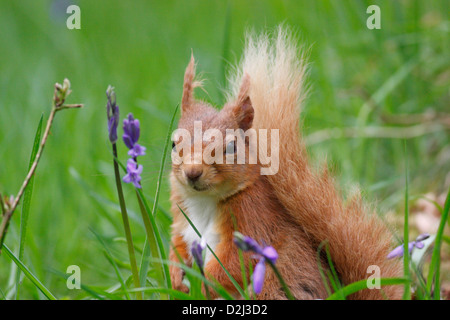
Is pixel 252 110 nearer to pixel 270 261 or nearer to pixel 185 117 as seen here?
pixel 185 117

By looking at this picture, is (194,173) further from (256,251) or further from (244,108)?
(256,251)

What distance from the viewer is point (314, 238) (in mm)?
1806

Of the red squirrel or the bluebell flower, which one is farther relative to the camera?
the red squirrel

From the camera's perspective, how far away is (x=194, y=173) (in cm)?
165

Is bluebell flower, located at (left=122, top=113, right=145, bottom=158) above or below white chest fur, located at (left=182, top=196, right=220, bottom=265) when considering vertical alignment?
above

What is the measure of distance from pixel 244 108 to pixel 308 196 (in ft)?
0.98

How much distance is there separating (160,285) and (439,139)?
2.12 meters

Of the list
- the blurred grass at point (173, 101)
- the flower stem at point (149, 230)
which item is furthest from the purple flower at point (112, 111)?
the blurred grass at point (173, 101)

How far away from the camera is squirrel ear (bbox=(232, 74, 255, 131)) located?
176 cm

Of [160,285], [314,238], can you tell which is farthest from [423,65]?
[160,285]

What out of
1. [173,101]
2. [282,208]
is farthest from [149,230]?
[173,101]

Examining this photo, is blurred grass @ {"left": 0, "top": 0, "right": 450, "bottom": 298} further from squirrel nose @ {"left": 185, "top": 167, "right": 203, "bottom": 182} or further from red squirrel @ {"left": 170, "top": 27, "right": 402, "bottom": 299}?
squirrel nose @ {"left": 185, "top": 167, "right": 203, "bottom": 182}

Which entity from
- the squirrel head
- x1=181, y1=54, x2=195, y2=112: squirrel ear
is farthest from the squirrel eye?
x1=181, y1=54, x2=195, y2=112: squirrel ear
